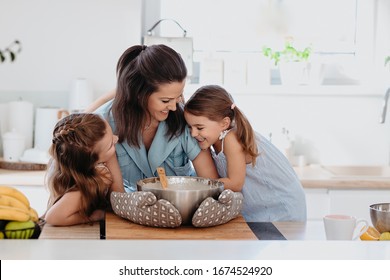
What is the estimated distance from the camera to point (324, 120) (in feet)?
12.9

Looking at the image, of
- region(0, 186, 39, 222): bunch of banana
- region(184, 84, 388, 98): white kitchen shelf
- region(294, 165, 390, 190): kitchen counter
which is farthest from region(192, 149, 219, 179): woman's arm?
region(184, 84, 388, 98): white kitchen shelf

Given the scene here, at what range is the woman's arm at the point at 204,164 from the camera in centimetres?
224

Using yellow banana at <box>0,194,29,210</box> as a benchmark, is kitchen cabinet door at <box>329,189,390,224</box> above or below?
below

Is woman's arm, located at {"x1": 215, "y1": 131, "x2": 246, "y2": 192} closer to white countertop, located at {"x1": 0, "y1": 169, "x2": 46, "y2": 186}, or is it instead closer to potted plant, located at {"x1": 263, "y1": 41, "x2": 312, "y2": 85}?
white countertop, located at {"x1": 0, "y1": 169, "x2": 46, "y2": 186}

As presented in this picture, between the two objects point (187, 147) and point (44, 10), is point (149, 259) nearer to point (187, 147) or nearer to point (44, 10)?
point (187, 147)

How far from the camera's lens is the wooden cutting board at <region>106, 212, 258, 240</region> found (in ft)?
5.48

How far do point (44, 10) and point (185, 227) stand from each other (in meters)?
2.30

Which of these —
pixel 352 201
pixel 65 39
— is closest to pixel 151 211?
pixel 352 201

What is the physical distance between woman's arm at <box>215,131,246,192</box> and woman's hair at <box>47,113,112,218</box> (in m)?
0.44

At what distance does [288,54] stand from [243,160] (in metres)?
1.79

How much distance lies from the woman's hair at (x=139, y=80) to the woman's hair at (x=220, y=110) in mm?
104

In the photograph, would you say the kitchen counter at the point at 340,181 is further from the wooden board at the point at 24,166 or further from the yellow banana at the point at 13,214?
the yellow banana at the point at 13,214

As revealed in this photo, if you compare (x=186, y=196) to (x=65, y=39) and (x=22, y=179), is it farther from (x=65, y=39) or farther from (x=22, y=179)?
(x=65, y=39)
